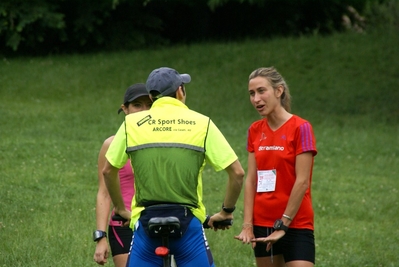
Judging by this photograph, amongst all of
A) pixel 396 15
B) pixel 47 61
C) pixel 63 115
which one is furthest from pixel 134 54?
pixel 396 15

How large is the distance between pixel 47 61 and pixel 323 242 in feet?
52.1

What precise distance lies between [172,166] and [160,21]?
22028 mm

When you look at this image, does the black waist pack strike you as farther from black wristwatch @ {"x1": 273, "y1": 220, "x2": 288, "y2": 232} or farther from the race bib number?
the race bib number

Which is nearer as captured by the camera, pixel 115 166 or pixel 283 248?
pixel 115 166

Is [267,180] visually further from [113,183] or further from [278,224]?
[113,183]

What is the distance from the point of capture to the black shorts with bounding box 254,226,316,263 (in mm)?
5625

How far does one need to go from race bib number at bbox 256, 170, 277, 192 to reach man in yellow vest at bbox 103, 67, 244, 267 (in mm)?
839

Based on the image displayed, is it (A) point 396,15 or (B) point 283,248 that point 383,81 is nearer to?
(A) point 396,15

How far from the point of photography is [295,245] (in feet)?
18.5

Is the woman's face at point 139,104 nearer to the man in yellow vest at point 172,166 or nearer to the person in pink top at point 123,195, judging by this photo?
the person in pink top at point 123,195

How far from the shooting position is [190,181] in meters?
4.72

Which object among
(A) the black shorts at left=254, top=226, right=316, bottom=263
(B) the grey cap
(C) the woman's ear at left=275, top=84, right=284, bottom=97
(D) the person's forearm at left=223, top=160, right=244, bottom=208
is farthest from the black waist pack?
(C) the woman's ear at left=275, top=84, right=284, bottom=97

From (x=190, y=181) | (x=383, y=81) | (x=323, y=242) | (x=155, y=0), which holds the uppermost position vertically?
(x=155, y=0)

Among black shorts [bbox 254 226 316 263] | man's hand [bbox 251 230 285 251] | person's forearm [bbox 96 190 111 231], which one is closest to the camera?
man's hand [bbox 251 230 285 251]
